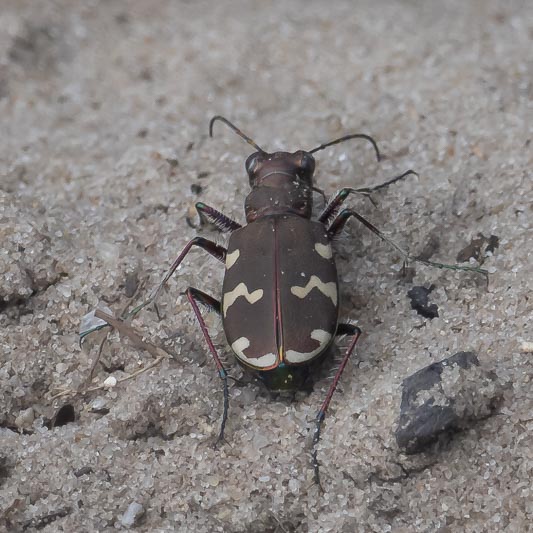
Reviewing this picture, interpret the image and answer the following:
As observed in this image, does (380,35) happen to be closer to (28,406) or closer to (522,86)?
(522,86)

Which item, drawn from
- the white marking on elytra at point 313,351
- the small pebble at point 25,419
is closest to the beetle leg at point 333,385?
the white marking on elytra at point 313,351

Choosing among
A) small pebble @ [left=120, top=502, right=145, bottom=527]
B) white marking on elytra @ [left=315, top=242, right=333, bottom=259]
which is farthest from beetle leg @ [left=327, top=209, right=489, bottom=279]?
small pebble @ [left=120, top=502, right=145, bottom=527]

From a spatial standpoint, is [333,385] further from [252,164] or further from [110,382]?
[252,164]

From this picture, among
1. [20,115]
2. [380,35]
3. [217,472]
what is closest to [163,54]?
[20,115]

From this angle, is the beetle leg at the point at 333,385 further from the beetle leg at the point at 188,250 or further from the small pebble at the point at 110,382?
the small pebble at the point at 110,382

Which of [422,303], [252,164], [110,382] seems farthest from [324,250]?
[110,382]

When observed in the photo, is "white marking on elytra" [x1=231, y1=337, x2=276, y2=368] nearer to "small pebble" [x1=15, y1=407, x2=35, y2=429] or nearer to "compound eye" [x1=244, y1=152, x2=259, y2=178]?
"small pebble" [x1=15, y1=407, x2=35, y2=429]
